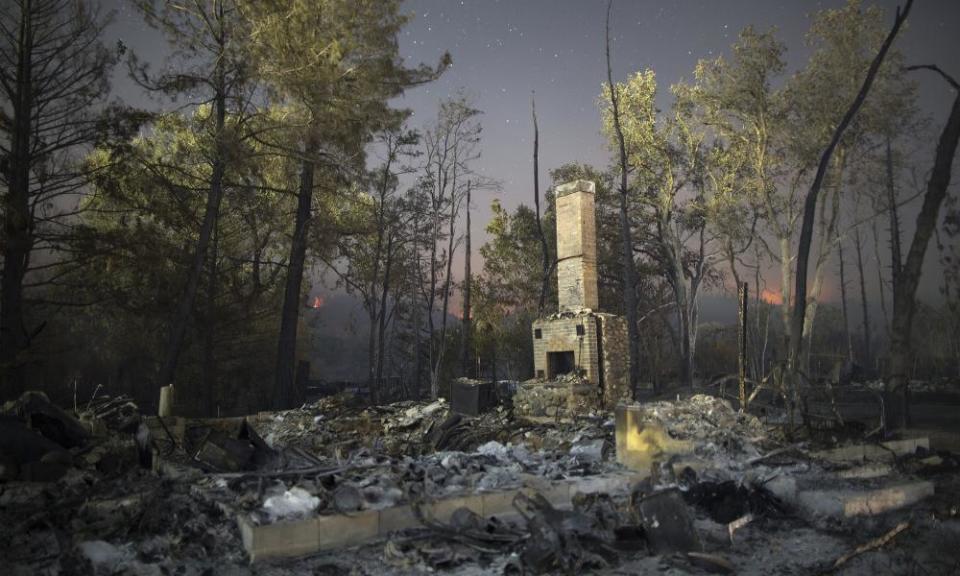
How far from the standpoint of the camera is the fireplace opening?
13916 millimetres

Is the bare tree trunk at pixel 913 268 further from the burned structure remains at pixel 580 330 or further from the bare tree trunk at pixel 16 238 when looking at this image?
the bare tree trunk at pixel 16 238

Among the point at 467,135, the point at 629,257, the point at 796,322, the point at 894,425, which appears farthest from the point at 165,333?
the point at 894,425

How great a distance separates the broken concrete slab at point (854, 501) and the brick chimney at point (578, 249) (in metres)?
7.79

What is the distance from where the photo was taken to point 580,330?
13430 mm

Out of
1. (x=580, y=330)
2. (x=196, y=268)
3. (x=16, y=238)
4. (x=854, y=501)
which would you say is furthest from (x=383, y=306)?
(x=854, y=501)

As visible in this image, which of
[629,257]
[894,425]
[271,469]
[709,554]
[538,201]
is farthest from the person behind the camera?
[538,201]

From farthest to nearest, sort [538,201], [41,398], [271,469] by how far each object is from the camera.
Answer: [538,201]
[41,398]
[271,469]

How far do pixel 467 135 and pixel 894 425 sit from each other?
19.2 meters

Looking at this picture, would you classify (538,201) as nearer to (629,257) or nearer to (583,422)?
(629,257)

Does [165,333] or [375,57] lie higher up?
[375,57]

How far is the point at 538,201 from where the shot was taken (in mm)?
25094

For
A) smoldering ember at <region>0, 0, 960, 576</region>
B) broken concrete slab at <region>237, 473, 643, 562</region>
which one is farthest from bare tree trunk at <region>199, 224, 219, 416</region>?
broken concrete slab at <region>237, 473, 643, 562</region>

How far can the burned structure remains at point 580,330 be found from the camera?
13.3m

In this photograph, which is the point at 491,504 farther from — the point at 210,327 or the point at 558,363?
the point at 210,327
